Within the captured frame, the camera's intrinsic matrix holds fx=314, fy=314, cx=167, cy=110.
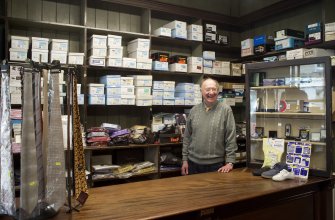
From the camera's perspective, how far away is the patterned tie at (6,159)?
55.2 inches

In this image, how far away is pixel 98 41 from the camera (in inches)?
144

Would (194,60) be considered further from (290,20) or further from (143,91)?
(290,20)

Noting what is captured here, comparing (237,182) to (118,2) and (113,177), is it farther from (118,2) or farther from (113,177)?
(118,2)

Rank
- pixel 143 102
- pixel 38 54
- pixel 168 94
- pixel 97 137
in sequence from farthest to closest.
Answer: pixel 168 94 < pixel 143 102 < pixel 97 137 < pixel 38 54

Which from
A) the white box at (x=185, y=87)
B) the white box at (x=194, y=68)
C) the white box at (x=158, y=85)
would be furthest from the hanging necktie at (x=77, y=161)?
the white box at (x=194, y=68)

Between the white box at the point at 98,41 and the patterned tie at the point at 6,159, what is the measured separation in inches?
90.4

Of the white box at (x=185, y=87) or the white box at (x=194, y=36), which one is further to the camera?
the white box at (x=194, y=36)

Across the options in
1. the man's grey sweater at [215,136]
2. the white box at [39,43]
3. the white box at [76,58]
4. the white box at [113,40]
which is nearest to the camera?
the man's grey sweater at [215,136]

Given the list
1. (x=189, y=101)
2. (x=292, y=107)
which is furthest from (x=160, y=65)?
(x=292, y=107)

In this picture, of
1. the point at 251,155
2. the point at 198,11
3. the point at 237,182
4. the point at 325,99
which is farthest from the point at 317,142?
the point at 198,11

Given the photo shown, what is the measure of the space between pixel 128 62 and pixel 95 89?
54 cm

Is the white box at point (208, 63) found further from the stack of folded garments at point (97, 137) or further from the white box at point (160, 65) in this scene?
the stack of folded garments at point (97, 137)

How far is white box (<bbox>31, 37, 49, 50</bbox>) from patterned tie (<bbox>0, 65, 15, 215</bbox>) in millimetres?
2048

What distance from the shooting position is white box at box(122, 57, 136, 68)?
12.5 ft
